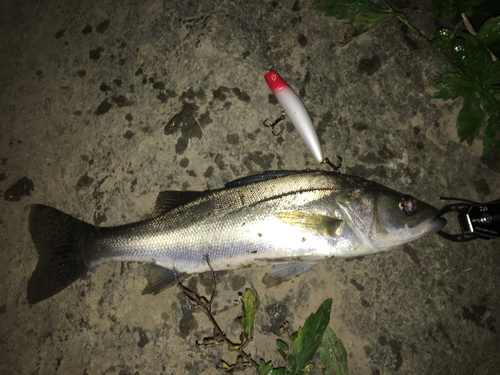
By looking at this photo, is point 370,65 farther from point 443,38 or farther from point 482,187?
point 482,187

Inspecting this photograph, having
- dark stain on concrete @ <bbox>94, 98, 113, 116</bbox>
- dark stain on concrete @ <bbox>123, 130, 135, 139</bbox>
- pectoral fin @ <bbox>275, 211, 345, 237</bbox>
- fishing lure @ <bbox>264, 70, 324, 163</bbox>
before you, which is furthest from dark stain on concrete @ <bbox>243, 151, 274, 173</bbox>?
dark stain on concrete @ <bbox>94, 98, 113, 116</bbox>

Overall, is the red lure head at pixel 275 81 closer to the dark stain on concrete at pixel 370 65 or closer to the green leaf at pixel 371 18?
the dark stain on concrete at pixel 370 65

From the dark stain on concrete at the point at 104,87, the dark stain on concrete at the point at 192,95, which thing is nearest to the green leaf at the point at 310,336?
the dark stain on concrete at the point at 192,95

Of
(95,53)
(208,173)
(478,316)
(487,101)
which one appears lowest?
(478,316)

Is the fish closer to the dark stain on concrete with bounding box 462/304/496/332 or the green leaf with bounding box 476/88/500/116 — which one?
the dark stain on concrete with bounding box 462/304/496/332

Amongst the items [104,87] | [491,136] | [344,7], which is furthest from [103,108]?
[491,136]
